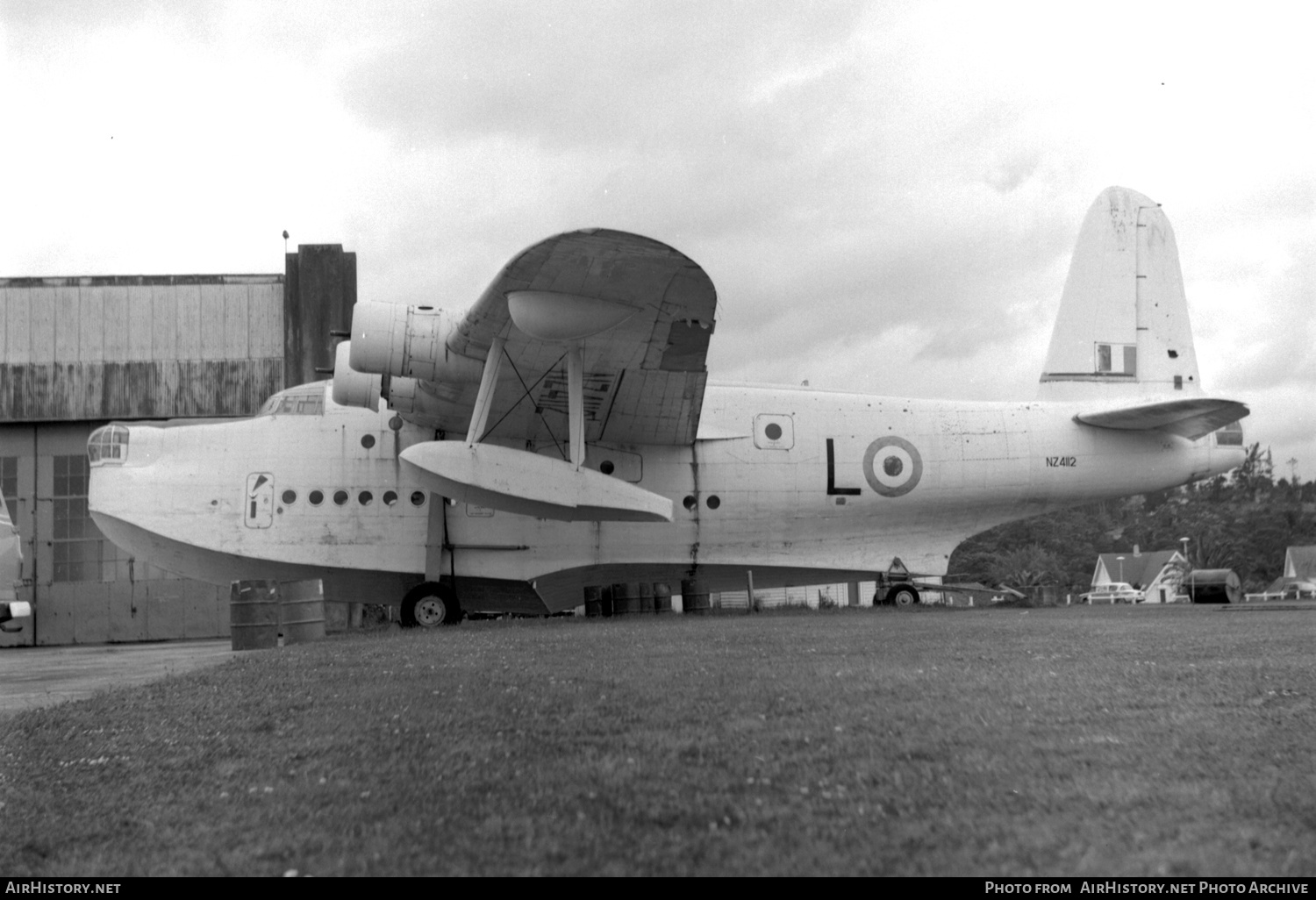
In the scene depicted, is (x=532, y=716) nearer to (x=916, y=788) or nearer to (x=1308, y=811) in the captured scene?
(x=916, y=788)

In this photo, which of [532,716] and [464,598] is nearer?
[532,716]

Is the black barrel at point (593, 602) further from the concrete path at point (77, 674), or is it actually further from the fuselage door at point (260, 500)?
the concrete path at point (77, 674)

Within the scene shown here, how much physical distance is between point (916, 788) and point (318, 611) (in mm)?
12065

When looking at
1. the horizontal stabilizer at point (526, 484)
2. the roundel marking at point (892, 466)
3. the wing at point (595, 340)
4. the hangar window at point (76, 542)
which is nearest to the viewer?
the wing at point (595, 340)

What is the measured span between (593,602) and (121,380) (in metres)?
13.4

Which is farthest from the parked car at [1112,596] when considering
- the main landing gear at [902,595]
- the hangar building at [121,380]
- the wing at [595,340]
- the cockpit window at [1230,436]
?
the wing at [595,340]

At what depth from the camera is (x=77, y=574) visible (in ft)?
87.3

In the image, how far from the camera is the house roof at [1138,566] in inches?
3140

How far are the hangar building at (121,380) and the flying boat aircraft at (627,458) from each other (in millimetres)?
9077

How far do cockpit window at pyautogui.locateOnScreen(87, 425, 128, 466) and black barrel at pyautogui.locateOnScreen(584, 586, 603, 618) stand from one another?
7.74 m

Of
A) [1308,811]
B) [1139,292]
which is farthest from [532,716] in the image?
[1139,292]

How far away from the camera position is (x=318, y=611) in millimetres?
15320

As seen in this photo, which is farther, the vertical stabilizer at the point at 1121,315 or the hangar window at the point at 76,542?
the hangar window at the point at 76,542

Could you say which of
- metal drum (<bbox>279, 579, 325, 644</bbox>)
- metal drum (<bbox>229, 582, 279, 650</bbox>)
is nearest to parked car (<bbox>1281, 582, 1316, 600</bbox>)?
metal drum (<bbox>279, 579, 325, 644</bbox>)
